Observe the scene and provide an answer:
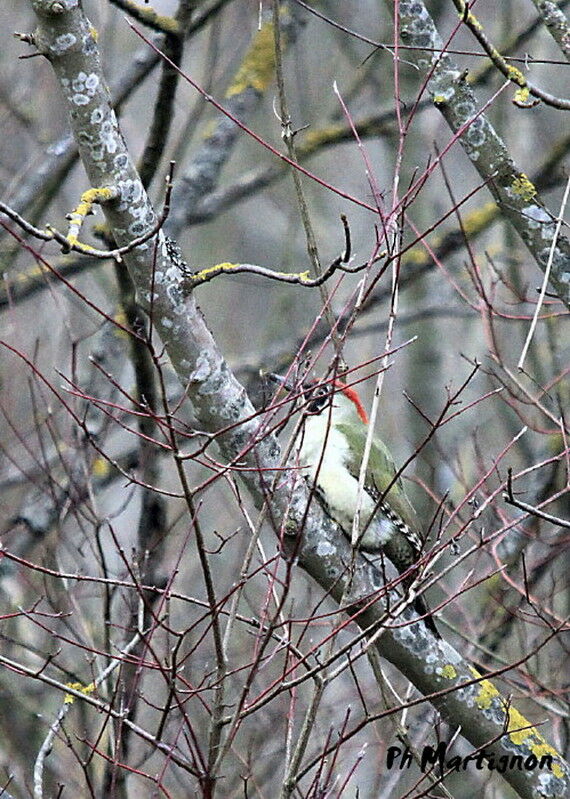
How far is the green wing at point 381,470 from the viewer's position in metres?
5.21

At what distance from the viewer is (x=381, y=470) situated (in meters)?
5.38

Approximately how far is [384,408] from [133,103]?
6.22m

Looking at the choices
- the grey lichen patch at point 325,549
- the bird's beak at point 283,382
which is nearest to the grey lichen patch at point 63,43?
the bird's beak at point 283,382

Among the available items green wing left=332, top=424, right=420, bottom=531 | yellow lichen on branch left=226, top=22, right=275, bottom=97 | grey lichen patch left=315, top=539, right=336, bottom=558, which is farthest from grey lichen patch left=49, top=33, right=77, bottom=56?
yellow lichen on branch left=226, top=22, right=275, bottom=97

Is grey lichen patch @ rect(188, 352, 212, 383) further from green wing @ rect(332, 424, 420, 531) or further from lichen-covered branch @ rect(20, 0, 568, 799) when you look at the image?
green wing @ rect(332, 424, 420, 531)

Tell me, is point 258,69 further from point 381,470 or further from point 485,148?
point 381,470

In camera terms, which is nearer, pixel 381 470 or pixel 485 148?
pixel 485 148

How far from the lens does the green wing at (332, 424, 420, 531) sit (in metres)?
5.21

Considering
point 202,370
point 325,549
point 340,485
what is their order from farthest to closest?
point 340,485 < point 325,549 < point 202,370

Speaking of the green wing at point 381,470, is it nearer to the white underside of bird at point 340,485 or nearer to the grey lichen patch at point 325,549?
the white underside of bird at point 340,485

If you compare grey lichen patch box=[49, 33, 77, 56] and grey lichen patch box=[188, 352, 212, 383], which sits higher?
grey lichen patch box=[49, 33, 77, 56]

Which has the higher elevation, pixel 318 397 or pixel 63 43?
pixel 63 43

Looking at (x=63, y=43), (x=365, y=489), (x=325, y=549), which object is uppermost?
(x=63, y=43)

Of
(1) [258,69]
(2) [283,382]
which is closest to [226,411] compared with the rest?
(2) [283,382]
